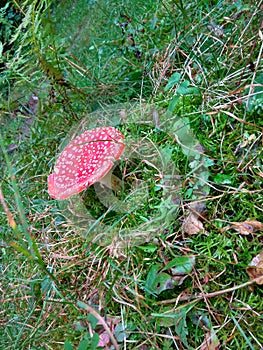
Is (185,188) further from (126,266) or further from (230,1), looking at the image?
(230,1)

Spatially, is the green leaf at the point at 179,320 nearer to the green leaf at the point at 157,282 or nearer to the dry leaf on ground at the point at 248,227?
the green leaf at the point at 157,282

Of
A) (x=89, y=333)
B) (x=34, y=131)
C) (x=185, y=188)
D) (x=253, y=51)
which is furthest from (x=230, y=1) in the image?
(x=89, y=333)

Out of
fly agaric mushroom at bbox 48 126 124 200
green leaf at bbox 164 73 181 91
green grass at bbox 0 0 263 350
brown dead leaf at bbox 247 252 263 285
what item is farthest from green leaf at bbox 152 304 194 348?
green leaf at bbox 164 73 181 91

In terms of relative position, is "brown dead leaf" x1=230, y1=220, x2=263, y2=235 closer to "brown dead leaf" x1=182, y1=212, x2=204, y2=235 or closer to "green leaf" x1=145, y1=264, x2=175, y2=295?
"brown dead leaf" x1=182, y1=212, x2=204, y2=235

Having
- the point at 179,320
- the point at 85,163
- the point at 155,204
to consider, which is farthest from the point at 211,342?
the point at 85,163

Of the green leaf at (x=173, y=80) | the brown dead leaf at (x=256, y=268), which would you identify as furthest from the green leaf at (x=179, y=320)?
the green leaf at (x=173, y=80)

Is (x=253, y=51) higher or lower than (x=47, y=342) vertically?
higher

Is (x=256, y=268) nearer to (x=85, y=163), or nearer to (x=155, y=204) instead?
(x=155, y=204)
